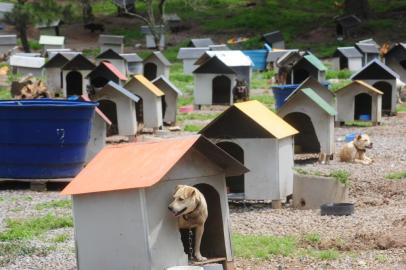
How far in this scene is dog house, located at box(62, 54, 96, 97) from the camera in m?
28.3

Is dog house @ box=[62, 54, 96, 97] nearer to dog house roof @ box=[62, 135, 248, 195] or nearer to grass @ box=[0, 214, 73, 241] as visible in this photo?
grass @ box=[0, 214, 73, 241]

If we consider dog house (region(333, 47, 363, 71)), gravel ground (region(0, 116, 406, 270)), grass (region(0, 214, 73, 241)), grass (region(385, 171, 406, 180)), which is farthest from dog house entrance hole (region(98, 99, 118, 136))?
dog house (region(333, 47, 363, 71))

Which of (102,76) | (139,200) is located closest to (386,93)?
(102,76)

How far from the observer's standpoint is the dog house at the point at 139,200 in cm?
890

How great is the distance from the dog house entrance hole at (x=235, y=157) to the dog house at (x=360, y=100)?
10.5 metres

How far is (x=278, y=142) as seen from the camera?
13.7 metres

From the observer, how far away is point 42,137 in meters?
15.3

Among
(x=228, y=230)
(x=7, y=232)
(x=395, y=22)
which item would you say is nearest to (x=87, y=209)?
(x=228, y=230)

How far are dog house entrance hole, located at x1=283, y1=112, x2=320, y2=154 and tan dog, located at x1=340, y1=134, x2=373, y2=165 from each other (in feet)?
1.95

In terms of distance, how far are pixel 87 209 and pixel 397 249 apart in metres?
3.21

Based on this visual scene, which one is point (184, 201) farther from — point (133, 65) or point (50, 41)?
point (50, 41)

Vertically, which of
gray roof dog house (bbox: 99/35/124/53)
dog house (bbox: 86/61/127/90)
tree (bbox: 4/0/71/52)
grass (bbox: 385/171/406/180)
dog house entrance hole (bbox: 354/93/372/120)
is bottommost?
grass (bbox: 385/171/406/180)

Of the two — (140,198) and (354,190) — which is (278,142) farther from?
(140,198)

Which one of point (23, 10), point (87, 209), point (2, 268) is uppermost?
point (23, 10)
